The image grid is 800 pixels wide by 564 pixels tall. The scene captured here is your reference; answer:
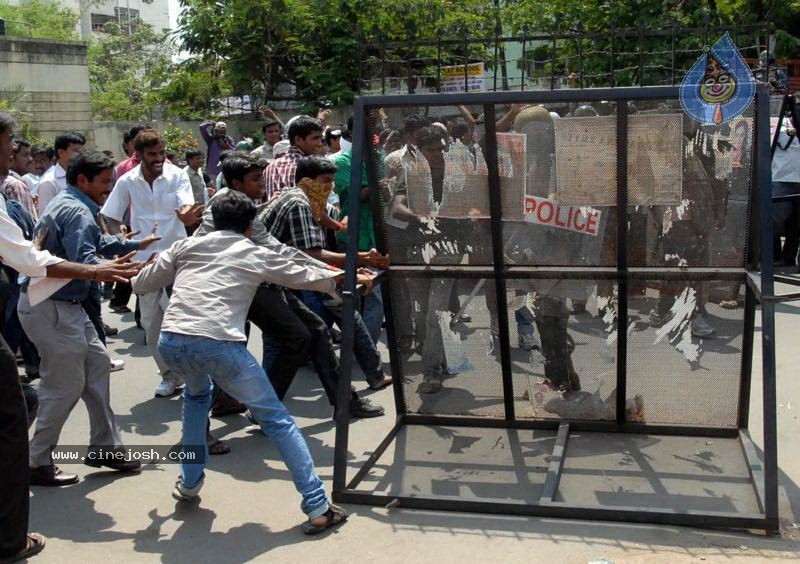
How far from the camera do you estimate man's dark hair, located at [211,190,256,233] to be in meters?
4.46

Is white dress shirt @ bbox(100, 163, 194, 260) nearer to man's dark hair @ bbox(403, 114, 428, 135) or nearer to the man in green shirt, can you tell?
the man in green shirt

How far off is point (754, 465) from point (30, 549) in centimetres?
366

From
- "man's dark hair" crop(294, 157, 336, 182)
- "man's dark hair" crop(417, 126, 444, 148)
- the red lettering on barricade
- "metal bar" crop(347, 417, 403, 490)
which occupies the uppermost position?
"man's dark hair" crop(417, 126, 444, 148)

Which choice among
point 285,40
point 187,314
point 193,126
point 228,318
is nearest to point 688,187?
point 228,318

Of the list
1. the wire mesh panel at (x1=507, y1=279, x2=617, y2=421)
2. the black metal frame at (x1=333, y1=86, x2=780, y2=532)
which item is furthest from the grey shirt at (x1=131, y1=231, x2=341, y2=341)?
the wire mesh panel at (x1=507, y1=279, x2=617, y2=421)

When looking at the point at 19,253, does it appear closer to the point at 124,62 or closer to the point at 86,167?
the point at 86,167

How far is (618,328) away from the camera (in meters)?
5.05

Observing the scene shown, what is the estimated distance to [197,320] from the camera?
4230 mm

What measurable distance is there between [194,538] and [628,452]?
246cm

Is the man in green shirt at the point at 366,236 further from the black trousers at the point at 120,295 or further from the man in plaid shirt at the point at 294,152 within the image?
the black trousers at the point at 120,295

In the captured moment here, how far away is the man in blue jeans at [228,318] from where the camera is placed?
4254 mm

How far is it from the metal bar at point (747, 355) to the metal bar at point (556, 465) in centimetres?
101

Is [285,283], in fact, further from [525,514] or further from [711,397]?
[711,397]

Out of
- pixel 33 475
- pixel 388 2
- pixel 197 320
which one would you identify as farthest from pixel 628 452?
pixel 388 2
